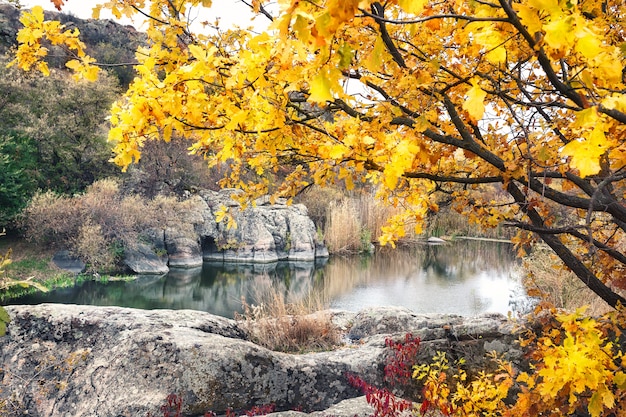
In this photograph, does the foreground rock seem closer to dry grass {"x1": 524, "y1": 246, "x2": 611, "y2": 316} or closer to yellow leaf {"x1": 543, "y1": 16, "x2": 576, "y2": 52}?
yellow leaf {"x1": 543, "y1": 16, "x2": 576, "y2": 52}

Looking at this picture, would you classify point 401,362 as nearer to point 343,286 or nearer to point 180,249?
point 343,286

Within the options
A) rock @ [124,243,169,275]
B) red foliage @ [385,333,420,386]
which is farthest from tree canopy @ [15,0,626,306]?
rock @ [124,243,169,275]

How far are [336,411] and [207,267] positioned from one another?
12.2 meters

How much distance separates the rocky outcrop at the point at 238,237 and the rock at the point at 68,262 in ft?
7.33

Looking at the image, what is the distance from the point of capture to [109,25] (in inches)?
1121

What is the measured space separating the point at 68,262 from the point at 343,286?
7505 mm

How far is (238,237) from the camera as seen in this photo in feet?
50.4

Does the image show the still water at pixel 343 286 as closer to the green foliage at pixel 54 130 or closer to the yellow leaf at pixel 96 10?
the green foliage at pixel 54 130

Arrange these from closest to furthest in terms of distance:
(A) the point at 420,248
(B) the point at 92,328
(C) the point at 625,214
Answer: (C) the point at 625,214, (B) the point at 92,328, (A) the point at 420,248

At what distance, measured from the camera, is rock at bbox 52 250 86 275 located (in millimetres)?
12000

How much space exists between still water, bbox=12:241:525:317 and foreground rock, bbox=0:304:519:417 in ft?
15.3

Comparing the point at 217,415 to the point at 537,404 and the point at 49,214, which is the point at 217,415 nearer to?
the point at 537,404

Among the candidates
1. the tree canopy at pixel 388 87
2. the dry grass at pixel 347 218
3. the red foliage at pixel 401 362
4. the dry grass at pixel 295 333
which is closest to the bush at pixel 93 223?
the dry grass at pixel 347 218

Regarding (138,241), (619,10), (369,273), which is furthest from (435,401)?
(138,241)
